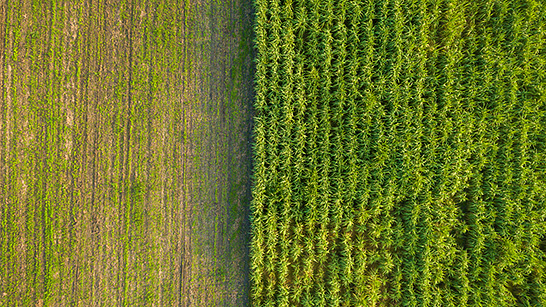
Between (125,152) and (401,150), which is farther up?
(401,150)

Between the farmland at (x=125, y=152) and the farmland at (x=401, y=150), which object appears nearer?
the farmland at (x=401, y=150)

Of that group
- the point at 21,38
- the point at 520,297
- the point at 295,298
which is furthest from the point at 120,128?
the point at 520,297

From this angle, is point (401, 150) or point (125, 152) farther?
point (125, 152)

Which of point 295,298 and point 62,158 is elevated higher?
point 62,158

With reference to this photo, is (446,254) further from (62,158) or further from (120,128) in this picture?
(62,158)
